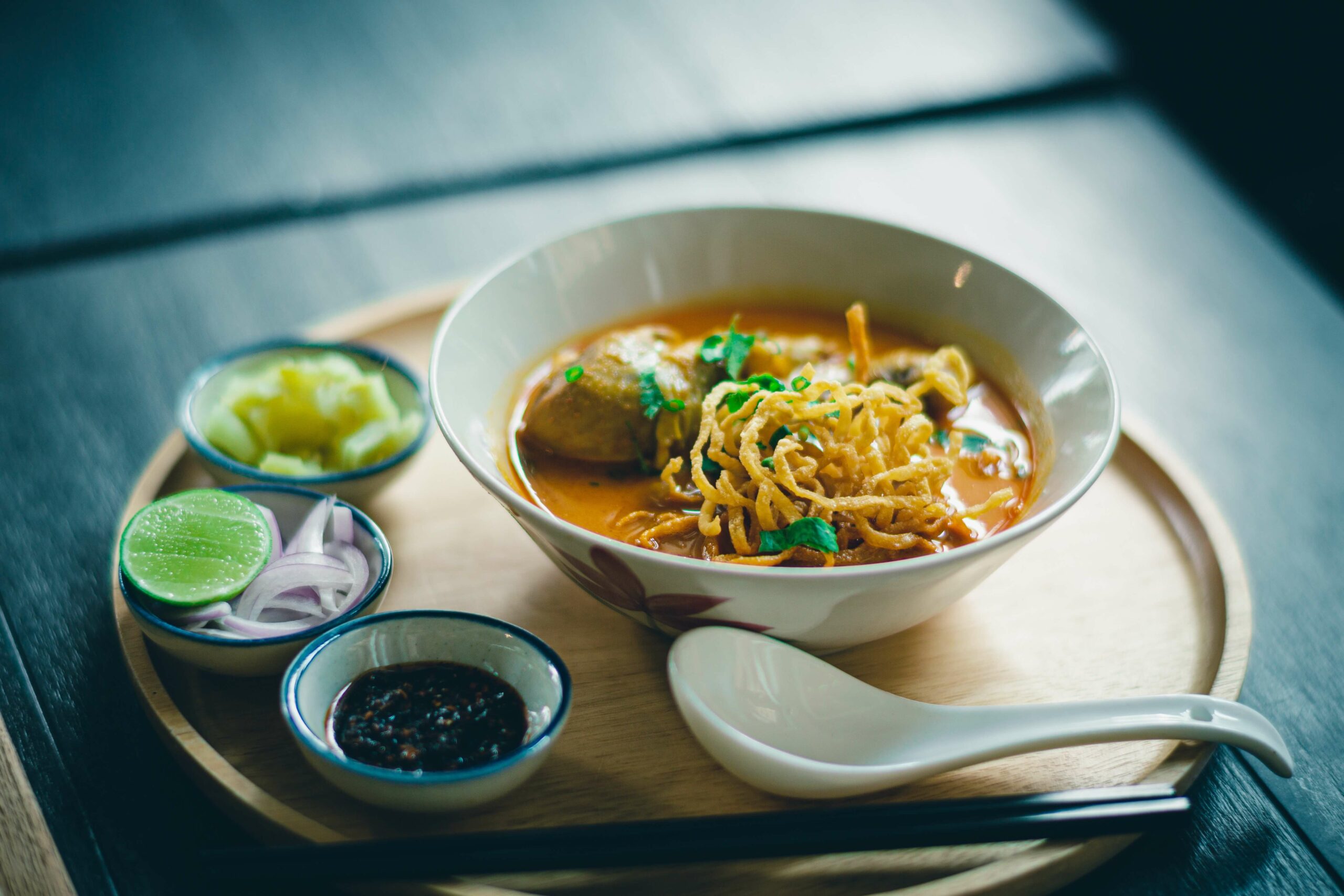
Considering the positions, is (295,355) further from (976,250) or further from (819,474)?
(976,250)

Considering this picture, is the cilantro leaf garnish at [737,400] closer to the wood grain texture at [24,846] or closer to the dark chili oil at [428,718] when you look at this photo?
the dark chili oil at [428,718]

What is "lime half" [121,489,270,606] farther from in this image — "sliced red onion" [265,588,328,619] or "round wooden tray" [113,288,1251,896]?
"round wooden tray" [113,288,1251,896]

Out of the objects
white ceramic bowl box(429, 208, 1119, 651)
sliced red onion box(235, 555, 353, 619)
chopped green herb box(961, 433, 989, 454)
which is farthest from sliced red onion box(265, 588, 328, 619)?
chopped green herb box(961, 433, 989, 454)

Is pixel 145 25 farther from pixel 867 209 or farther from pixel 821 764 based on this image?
pixel 821 764

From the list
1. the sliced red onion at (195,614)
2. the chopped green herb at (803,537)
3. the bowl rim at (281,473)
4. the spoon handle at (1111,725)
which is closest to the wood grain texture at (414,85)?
the bowl rim at (281,473)

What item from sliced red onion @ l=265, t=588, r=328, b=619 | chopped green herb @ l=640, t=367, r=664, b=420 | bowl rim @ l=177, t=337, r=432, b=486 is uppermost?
chopped green herb @ l=640, t=367, r=664, b=420

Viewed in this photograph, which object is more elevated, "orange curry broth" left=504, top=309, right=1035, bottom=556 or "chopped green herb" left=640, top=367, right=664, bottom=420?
"chopped green herb" left=640, top=367, right=664, bottom=420

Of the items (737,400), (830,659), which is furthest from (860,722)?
(737,400)
